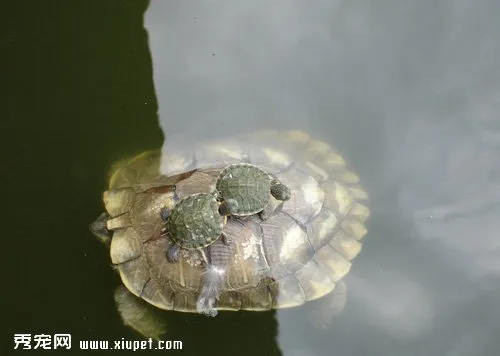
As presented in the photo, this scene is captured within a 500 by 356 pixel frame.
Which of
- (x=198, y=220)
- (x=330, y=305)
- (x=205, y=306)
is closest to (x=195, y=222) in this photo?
(x=198, y=220)

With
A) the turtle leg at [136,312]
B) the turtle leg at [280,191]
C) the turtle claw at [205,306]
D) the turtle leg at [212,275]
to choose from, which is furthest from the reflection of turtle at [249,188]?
the turtle leg at [136,312]

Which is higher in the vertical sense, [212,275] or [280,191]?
[280,191]

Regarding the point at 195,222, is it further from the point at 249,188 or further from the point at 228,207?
the point at 249,188

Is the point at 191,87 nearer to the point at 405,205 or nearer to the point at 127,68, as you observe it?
the point at 127,68

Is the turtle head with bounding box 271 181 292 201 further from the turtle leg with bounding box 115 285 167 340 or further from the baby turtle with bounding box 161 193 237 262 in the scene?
the turtle leg with bounding box 115 285 167 340

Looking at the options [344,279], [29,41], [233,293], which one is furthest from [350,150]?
[29,41]

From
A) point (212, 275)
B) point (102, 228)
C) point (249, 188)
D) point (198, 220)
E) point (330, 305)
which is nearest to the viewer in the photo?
point (198, 220)

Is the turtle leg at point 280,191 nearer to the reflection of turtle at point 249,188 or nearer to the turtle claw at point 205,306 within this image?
the reflection of turtle at point 249,188
